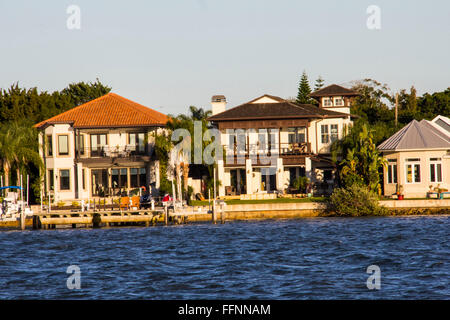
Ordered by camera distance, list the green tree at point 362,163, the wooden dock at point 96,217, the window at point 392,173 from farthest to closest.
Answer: the window at point 392,173 < the green tree at point 362,163 < the wooden dock at point 96,217

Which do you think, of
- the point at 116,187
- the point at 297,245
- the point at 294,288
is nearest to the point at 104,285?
the point at 294,288

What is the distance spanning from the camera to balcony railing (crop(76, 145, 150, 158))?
51375 millimetres

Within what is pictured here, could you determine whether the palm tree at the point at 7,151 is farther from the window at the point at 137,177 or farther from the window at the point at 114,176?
the window at the point at 137,177

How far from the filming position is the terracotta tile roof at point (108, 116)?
5122 cm

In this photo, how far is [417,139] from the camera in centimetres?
4725

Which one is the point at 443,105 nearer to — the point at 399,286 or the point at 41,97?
the point at 41,97

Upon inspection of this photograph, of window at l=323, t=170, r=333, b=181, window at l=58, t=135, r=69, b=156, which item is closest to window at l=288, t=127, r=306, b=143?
window at l=323, t=170, r=333, b=181

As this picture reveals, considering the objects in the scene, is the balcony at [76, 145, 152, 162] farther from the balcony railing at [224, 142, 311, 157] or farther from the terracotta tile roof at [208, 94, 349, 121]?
the balcony railing at [224, 142, 311, 157]

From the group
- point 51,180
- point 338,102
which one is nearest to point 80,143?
point 51,180

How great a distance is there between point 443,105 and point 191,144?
3586 cm

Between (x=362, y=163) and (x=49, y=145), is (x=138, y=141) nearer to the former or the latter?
(x=49, y=145)

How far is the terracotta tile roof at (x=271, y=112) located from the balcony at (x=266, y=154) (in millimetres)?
2046

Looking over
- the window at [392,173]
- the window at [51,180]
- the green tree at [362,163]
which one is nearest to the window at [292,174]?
the green tree at [362,163]

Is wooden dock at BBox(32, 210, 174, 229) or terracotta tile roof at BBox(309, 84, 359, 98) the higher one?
terracotta tile roof at BBox(309, 84, 359, 98)
